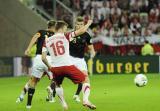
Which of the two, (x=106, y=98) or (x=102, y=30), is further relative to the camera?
(x=102, y=30)

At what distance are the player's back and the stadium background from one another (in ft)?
49.1

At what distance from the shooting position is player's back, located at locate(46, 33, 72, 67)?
14109mm

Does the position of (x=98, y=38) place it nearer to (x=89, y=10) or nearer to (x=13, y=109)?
(x=89, y=10)

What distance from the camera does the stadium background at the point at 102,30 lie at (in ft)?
108

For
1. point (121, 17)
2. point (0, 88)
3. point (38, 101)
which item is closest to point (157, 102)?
point (38, 101)

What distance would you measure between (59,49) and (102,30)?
69.0ft

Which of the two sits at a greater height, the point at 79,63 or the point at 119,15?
the point at 119,15

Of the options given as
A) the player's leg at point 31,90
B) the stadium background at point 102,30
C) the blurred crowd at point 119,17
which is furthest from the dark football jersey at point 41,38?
the blurred crowd at point 119,17

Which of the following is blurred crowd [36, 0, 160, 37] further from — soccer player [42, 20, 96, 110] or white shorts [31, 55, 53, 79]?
soccer player [42, 20, 96, 110]

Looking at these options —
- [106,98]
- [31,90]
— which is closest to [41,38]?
[31,90]

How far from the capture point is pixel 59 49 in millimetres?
14133

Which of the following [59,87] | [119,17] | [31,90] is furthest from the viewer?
[119,17]

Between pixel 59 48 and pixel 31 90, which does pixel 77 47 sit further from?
pixel 59 48

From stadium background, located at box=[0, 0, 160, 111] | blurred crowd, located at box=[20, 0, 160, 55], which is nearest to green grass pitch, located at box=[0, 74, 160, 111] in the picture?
stadium background, located at box=[0, 0, 160, 111]
